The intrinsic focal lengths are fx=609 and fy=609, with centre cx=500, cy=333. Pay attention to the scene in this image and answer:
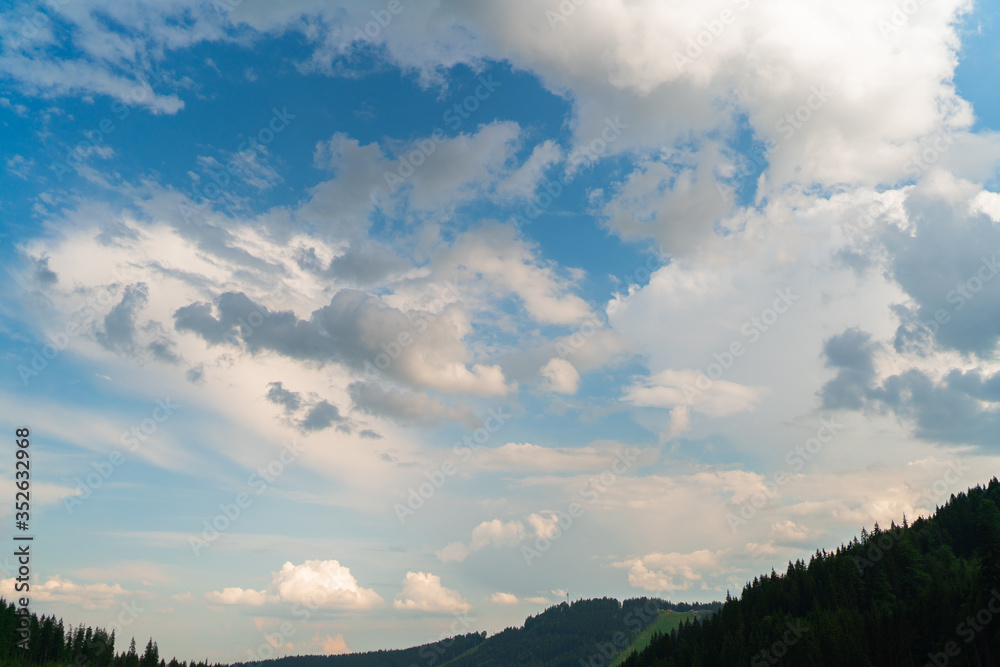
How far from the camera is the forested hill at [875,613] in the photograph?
101750 mm

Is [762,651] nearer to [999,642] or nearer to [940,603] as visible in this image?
[940,603]

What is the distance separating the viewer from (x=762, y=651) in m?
141

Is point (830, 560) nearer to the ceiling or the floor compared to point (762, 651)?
nearer to the ceiling

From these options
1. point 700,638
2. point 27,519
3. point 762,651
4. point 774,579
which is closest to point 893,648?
point 762,651

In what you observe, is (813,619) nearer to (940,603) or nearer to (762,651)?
(762,651)

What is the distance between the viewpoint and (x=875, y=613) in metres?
140

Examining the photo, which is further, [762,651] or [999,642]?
[762,651]

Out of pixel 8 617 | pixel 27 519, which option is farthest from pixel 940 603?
pixel 8 617

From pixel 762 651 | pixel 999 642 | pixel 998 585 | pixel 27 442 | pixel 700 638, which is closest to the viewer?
pixel 27 442

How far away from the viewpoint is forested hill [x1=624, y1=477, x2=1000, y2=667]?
101750 millimetres

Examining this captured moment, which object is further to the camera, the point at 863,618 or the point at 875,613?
the point at 875,613

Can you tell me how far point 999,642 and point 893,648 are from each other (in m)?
16.3

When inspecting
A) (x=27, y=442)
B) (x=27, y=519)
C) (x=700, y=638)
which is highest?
(x=27, y=442)

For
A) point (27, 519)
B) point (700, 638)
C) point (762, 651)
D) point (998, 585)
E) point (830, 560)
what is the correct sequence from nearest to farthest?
point (27, 519), point (998, 585), point (762, 651), point (700, 638), point (830, 560)
